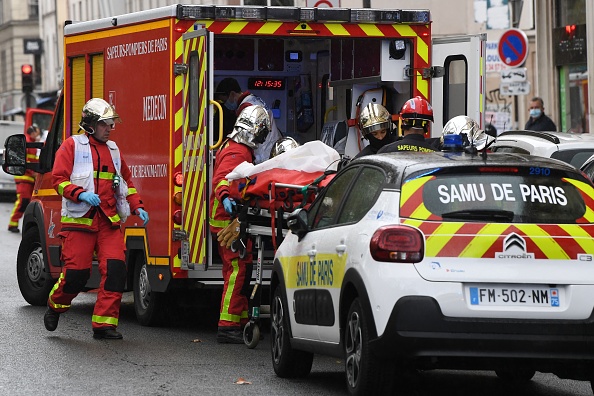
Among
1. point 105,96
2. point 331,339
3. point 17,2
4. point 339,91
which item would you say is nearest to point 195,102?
point 105,96

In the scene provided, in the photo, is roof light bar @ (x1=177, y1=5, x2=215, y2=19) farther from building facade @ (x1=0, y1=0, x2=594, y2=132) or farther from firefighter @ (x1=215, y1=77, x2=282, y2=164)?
building facade @ (x1=0, y1=0, x2=594, y2=132)

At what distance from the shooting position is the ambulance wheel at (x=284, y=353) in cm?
1006

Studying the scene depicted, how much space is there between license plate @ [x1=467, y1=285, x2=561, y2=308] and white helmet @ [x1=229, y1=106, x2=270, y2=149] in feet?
14.7

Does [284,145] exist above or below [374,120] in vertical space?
below

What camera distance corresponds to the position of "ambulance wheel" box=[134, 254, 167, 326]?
43.9 feet

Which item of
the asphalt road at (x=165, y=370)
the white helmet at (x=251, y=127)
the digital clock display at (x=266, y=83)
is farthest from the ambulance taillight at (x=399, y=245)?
the digital clock display at (x=266, y=83)

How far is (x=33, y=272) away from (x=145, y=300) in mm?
2402

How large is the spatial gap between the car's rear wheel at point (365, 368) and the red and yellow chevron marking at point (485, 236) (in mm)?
573

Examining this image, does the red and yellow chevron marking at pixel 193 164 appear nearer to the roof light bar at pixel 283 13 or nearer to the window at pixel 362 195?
the roof light bar at pixel 283 13

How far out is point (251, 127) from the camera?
1243 centimetres

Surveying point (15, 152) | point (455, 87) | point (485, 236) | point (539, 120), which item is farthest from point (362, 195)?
point (539, 120)

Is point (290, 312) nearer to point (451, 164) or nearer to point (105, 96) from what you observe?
point (451, 164)

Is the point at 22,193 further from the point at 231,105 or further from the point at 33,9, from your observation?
the point at 33,9

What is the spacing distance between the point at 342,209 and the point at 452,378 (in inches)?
67.0
